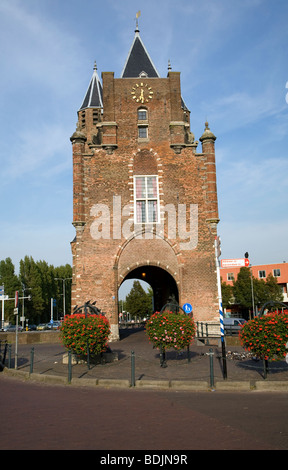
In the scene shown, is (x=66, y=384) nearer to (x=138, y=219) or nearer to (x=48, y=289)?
(x=138, y=219)

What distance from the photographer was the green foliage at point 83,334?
1436cm

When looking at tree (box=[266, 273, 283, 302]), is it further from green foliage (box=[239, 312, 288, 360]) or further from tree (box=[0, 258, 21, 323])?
green foliage (box=[239, 312, 288, 360])

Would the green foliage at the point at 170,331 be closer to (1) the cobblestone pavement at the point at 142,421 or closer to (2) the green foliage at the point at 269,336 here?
(2) the green foliage at the point at 269,336

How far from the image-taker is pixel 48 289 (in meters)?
81.4

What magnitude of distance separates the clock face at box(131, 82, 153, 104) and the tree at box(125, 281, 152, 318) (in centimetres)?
4578

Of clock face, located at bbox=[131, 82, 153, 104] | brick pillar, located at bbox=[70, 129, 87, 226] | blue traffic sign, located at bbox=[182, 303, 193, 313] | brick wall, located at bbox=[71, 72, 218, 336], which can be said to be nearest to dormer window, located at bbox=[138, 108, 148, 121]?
brick wall, located at bbox=[71, 72, 218, 336]

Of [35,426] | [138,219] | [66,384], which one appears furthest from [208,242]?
[35,426]

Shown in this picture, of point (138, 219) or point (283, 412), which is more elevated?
point (138, 219)

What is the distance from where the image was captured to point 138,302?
6862 cm

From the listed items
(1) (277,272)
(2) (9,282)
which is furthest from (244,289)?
(2) (9,282)

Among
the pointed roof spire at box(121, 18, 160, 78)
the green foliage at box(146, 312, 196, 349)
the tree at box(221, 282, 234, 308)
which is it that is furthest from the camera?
Answer: the tree at box(221, 282, 234, 308)

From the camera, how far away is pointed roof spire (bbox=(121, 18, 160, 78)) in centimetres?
2931

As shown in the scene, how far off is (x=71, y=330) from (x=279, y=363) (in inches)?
294
